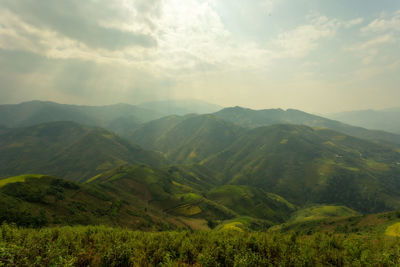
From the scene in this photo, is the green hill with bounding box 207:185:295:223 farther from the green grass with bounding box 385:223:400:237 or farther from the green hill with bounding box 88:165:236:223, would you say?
the green grass with bounding box 385:223:400:237

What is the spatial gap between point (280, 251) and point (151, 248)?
41.3 ft

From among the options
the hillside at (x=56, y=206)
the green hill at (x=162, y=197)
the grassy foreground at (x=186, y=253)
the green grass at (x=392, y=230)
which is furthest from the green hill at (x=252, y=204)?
the grassy foreground at (x=186, y=253)

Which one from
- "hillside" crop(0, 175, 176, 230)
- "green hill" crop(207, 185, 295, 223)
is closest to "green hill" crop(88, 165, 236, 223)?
"green hill" crop(207, 185, 295, 223)

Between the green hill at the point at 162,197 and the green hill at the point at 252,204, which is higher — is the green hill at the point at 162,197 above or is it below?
above

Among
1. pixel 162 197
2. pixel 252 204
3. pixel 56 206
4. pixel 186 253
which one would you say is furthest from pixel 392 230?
pixel 252 204

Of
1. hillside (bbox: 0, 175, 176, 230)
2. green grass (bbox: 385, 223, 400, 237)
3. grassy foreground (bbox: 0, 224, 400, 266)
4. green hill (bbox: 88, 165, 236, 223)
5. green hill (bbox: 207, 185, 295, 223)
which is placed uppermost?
grassy foreground (bbox: 0, 224, 400, 266)

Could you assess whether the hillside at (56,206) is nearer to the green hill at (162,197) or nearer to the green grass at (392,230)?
the green hill at (162,197)

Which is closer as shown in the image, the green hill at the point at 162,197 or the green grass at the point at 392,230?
the green grass at the point at 392,230

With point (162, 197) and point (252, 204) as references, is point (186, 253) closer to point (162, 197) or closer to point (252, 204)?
point (162, 197)

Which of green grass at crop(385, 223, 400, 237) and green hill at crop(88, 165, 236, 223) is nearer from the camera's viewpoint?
green grass at crop(385, 223, 400, 237)

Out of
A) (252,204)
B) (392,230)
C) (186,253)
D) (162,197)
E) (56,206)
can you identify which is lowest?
(252,204)

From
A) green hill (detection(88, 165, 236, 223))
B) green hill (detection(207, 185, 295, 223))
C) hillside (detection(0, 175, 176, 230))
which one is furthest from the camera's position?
green hill (detection(207, 185, 295, 223))

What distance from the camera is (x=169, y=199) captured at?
143750mm

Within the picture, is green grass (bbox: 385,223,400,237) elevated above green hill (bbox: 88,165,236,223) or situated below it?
above
